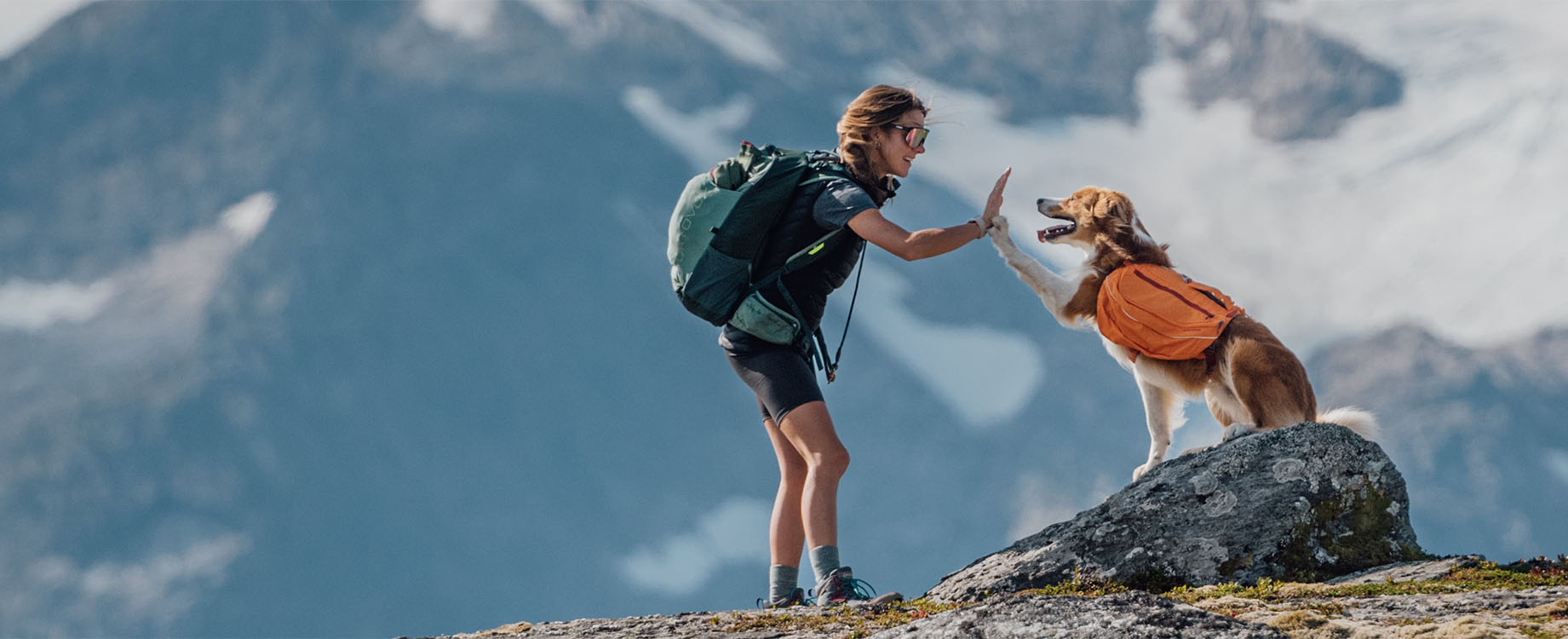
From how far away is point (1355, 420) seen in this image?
7.66m

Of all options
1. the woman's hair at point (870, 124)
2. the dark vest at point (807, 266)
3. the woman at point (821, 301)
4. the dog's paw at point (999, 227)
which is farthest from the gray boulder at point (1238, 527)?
the woman's hair at point (870, 124)

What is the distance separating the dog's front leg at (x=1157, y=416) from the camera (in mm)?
7926

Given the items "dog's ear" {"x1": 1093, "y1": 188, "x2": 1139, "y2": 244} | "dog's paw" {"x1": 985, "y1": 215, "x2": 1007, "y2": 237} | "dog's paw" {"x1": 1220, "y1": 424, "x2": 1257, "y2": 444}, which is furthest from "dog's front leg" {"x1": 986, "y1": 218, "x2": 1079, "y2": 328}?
"dog's paw" {"x1": 1220, "y1": 424, "x2": 1257, "y2": 444}

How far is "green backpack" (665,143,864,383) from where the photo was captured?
6.37 metres

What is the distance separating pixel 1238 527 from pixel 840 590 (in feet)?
7.41

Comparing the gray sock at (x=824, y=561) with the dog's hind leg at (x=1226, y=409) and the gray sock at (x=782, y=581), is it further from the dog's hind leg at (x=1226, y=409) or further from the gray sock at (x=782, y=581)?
the dog's hind leg at (x=1226, y=409)

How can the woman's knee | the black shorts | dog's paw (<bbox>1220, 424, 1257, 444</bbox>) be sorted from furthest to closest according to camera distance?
dog's paw (<bbox>1220, 424, 1257, 444</bbox>), the black shorts, the woman's knee

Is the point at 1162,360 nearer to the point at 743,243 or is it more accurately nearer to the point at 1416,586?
the point at 1416,586

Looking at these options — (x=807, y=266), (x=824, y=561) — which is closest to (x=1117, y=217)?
(x=807, y=266)

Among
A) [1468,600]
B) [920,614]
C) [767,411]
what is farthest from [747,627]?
[1468,600]

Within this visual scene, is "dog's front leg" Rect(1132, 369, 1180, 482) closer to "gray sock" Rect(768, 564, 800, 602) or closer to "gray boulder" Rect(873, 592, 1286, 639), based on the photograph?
"gray sock" Rect(768, 564, 800, 602)

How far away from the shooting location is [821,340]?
22.0 feet

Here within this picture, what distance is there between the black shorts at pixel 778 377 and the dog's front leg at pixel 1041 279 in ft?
7.17

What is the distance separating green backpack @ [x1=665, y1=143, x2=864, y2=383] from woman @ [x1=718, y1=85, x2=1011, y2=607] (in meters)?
0.09
